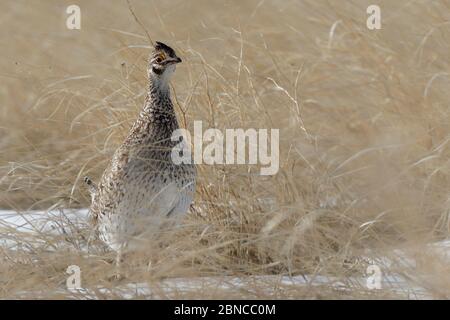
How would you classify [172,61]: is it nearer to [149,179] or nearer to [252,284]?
[149,179]

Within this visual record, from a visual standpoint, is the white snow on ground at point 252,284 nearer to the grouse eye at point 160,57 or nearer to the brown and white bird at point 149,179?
the brown and white bird at point 149,179

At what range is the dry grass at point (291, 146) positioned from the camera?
3.96 metres

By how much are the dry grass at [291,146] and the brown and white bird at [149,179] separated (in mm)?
140

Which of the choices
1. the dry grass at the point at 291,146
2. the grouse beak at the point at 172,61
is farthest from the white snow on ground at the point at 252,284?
the grouse beak at the point at 172,61

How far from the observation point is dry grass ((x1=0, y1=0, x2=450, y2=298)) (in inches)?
156

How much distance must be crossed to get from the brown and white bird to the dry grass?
140 mm

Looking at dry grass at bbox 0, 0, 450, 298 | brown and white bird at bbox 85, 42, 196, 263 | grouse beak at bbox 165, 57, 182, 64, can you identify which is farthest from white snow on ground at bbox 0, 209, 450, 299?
grouse beak at bbox 165, 57, 182, 64

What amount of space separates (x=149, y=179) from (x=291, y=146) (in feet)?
2.16

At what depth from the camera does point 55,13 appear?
730 cm

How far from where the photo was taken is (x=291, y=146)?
451 centimetres

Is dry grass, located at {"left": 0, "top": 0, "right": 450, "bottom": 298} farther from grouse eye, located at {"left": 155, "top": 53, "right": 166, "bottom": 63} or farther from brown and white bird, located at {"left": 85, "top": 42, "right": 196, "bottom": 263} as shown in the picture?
grouse eye, located at {"left": 155, "top": 53, "right": 166, "bottom": 63}

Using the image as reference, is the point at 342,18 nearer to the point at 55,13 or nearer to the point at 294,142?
the point at 294,142
